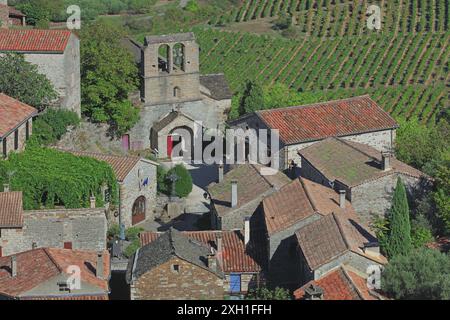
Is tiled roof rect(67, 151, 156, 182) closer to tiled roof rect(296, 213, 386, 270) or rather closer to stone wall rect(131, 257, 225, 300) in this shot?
tiled roof rect(296, 213, 386, 270)

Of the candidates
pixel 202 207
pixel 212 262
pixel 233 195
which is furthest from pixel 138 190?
pixel 212 262

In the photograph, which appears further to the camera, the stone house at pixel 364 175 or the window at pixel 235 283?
the stone house at pixel 364 175

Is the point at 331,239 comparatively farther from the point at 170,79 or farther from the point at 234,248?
the point at 170,79

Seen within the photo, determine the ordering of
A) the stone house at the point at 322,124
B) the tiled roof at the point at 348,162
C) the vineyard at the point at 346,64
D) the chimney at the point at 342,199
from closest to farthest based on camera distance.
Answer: the chimney at the point at 342,199, the tiled roof at the point at 348,162, the stone house at the point at 322,124, the vineyard at the point at 346,64

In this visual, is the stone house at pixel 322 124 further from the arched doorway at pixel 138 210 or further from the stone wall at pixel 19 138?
the stone wall at pixel 19 138

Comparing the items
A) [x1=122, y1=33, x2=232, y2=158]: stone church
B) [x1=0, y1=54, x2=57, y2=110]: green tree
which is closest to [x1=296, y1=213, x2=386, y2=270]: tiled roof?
[x1=0, y1=54, x2=57, y2=110]: green tree

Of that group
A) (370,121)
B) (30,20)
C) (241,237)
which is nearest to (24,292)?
(241,237)

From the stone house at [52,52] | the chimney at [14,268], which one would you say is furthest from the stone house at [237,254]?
the stone house at [52,52]
